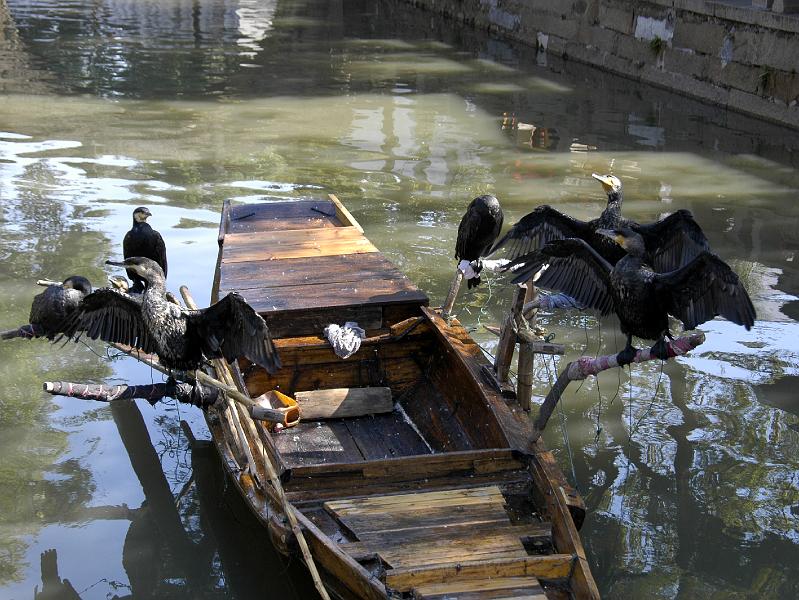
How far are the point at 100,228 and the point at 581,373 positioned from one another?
639 cm

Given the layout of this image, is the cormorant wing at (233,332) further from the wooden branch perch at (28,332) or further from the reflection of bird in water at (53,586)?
the reflection of bird in water at (53,586)

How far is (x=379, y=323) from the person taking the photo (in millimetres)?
6293

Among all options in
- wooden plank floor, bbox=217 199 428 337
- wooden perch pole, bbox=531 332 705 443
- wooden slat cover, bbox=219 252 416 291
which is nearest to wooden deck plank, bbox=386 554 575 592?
wooden perch pole, bbox=531 332 705 443

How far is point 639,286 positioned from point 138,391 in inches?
93.9

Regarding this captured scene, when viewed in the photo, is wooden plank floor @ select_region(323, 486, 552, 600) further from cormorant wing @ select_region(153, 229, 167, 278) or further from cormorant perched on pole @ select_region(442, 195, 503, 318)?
cormorant wing @ select_region(153, 229, 167, 278)

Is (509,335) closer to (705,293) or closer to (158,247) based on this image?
(705,293)

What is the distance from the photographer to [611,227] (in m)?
5.81

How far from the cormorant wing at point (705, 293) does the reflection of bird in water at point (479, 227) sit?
2014mm

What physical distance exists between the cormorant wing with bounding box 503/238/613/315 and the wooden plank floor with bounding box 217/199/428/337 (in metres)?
1.37

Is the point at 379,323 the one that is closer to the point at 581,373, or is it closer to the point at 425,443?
the point at 425,443

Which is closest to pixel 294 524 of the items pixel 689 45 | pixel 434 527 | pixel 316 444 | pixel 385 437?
pixel 434 527

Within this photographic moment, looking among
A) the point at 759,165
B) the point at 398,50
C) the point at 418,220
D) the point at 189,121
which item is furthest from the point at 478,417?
the point at 398,50

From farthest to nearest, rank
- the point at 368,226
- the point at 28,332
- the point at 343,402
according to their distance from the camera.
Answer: the point at 368,226 → the point at 343,402 → the point at 28,332

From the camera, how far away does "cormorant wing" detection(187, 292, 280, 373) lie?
15.5ft
